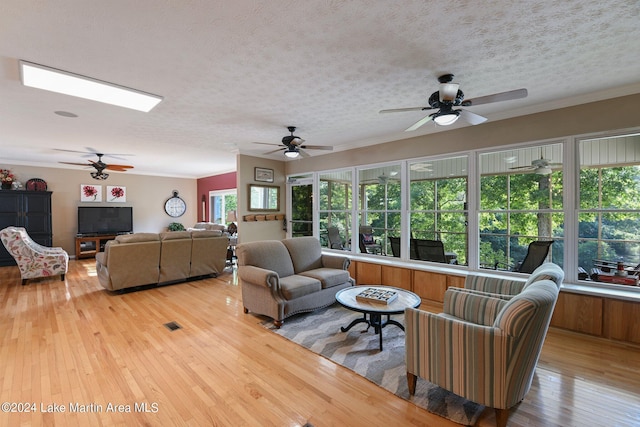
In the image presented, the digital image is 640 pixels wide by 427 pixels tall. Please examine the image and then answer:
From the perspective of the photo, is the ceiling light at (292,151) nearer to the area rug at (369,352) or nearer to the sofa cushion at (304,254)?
the sofa cushion at (304,254)

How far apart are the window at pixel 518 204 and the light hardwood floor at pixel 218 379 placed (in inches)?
46.3

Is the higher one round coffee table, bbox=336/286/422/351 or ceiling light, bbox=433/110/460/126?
ceiling light, bbox=433/110/460/126

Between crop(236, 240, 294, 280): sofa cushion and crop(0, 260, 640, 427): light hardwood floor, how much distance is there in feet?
2.25

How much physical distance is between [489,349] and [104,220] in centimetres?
978

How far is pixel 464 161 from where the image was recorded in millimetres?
4297

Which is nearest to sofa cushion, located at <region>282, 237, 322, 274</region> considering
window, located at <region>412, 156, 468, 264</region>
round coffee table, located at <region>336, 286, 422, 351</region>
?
round coffee table, located at <region>336, 286, 422, 351</region>

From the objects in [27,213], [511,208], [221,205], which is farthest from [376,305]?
[27,213]

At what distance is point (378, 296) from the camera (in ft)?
9.64

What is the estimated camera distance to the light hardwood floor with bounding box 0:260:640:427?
191 cm

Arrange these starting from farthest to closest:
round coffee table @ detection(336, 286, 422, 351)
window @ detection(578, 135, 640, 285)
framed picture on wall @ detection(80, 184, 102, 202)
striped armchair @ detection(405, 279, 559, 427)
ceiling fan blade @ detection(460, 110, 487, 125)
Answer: framed picture on wall @ detection(80, 184, 102, 202), window @ detection(578, 135, 640, 285), ceiling fan blade @ detection(460, 110, 487, 125), round coffee table @ detection(336, 286, 422, 351), striped armchair @ detection(405, 279, 559, 427)

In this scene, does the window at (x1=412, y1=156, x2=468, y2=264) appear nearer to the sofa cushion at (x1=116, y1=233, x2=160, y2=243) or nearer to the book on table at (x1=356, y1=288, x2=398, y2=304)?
the book on table at (x1=356, y1=288, x2=398, y2=304)

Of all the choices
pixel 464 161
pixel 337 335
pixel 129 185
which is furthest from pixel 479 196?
pixel 129 185

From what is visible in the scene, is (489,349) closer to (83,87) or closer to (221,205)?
(83,87)

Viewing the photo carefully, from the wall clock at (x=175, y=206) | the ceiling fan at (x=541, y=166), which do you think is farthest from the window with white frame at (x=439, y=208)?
the wall clock at (x=175, y=206)
